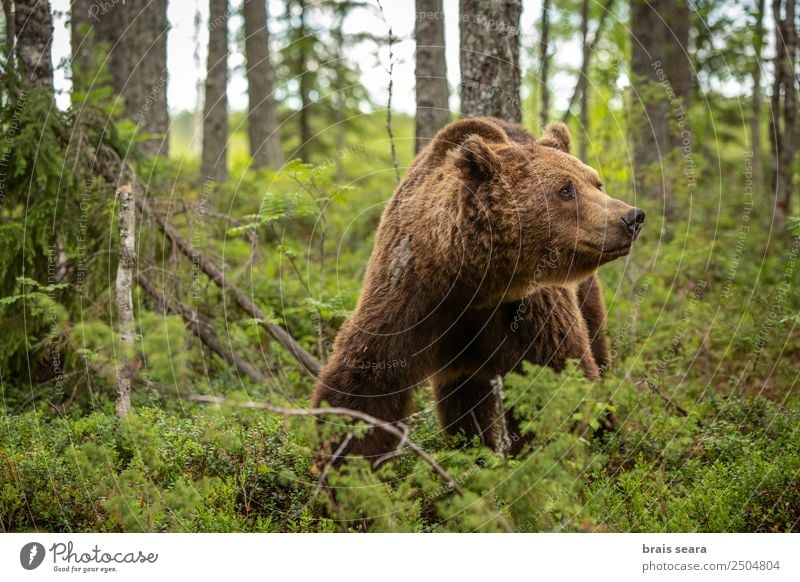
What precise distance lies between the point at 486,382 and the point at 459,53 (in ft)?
12.9

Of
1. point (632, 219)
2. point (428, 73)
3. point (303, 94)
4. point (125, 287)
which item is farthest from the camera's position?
point (303, 94)

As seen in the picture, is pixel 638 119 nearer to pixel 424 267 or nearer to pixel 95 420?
pixel 424 267

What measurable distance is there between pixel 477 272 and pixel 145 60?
38.4 feet

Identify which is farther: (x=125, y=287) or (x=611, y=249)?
(x=125, y=287)

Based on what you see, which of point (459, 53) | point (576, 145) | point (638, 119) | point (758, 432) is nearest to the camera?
point (758, 432)

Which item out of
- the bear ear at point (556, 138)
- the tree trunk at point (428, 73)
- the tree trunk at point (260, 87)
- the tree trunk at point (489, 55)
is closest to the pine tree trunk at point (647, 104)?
the tree trunk at point (428, 73)

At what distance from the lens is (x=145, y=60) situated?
15.1 meters

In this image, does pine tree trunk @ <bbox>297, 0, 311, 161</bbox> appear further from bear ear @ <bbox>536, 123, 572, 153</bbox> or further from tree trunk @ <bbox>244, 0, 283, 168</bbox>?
bear ear @ <bbox>536, 123, 572, 153</bbox>

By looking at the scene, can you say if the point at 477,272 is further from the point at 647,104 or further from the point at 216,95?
the point at 216,95

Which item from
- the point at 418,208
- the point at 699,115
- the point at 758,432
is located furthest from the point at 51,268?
the point at 699,115

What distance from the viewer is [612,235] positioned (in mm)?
5547

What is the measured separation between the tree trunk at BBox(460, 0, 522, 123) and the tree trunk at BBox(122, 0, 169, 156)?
759 cm

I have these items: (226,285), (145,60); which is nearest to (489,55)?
(226,285)

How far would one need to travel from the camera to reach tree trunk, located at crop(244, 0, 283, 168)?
18.5 m
